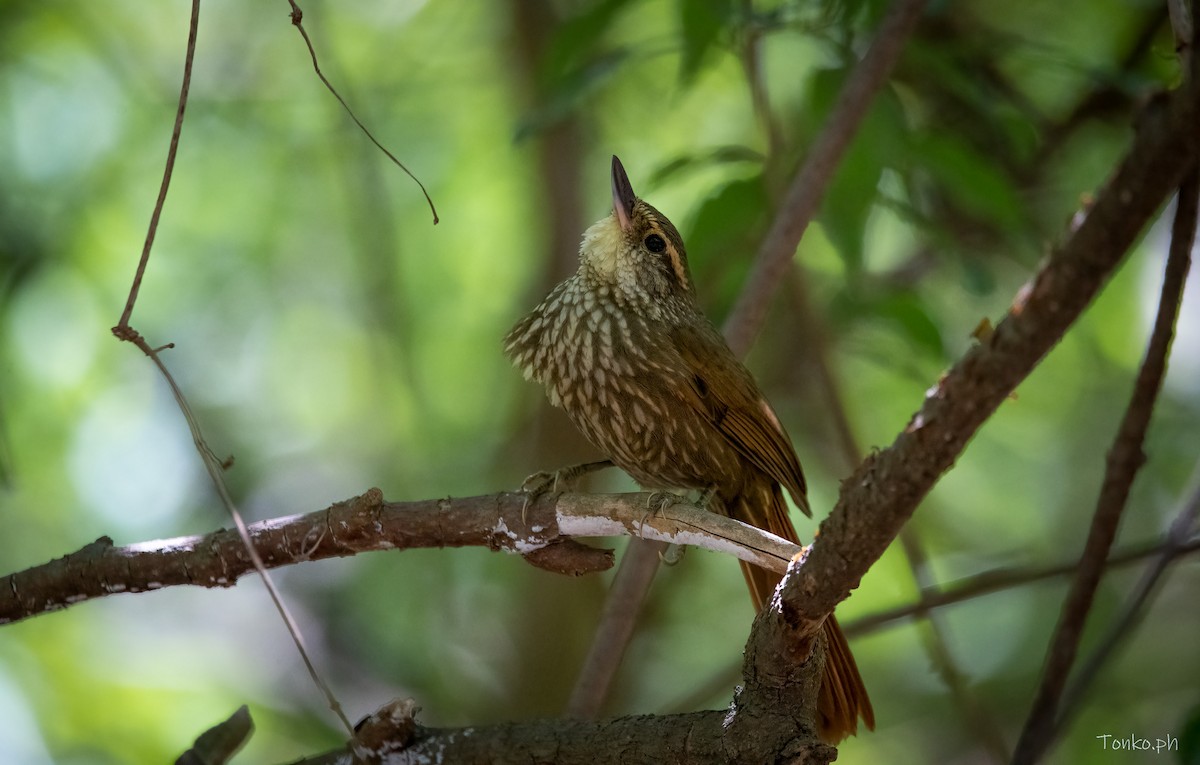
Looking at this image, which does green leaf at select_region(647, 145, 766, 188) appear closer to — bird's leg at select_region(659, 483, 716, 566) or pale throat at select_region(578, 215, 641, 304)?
pale throat at select_region(578, 215, 641, 304)

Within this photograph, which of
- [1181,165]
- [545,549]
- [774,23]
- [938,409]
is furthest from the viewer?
[774,23]

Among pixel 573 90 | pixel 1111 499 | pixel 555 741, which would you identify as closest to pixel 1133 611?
pixel 1111 499

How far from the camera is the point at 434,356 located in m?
5.82

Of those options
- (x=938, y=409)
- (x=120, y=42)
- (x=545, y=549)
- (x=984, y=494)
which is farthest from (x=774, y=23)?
(x=120, y=42)

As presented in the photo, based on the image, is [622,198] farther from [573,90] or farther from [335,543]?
[335,543]

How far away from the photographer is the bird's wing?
11.0 ft

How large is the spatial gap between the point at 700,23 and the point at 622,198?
0.62 m

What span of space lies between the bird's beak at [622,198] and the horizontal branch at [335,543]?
1.15 meters

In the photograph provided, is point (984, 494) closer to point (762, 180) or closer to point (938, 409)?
point (762, 180)

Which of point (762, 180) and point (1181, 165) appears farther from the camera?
point (762, 180)

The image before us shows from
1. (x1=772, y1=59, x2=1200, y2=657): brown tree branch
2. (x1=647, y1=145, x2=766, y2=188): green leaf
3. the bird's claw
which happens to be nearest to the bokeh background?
(x1=647, y1=145, x2=766, y2=188): green leaf

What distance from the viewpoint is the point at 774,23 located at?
341 cm

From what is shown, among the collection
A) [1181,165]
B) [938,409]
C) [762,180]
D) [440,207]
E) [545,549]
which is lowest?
[938,409]

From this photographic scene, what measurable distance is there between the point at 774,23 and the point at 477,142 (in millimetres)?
2710
